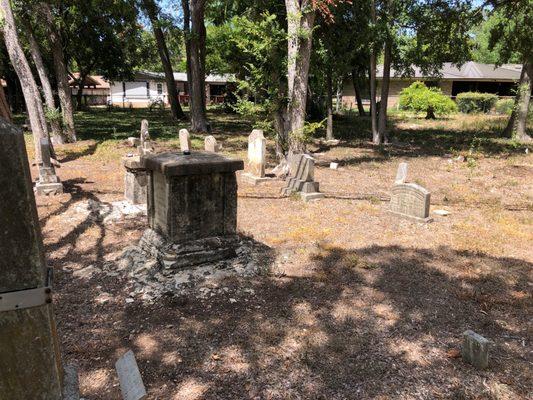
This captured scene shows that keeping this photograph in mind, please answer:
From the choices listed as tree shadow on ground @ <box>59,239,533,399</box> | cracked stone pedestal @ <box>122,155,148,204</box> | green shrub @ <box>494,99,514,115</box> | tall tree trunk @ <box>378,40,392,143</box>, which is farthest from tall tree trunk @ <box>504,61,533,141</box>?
cracked stone pedestal @ <box>122,155,148,204</box>

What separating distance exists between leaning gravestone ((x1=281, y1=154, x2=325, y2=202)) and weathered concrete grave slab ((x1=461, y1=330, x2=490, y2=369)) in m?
6.30

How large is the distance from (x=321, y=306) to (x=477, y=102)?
35981 millimetres

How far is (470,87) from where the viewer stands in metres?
41.7

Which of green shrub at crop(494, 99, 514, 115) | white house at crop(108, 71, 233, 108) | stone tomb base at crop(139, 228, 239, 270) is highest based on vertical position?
white house at crop(108, 71, 233, 108)

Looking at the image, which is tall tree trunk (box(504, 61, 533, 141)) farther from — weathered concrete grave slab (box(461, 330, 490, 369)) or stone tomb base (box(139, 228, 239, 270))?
weathered concrete grave slab (box(461, 330, 490, 369))

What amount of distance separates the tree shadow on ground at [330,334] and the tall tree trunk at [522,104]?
15554 mm

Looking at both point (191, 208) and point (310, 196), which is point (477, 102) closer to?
→ point (310, 196)

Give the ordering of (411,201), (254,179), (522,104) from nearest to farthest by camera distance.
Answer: (411,201), (254,179), (522,104)

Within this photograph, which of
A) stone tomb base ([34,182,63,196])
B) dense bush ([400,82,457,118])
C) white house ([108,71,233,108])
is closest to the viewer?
→ stone tomb base ([34,182,63,196])

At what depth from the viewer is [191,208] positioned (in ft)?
19.8

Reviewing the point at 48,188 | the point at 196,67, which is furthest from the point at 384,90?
the point at 48,188

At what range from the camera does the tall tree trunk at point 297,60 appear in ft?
38.3

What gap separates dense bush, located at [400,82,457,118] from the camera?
98.5ft

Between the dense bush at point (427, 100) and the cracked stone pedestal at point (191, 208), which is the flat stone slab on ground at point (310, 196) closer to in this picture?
the cracked stone pedestal at point (191, 208)
